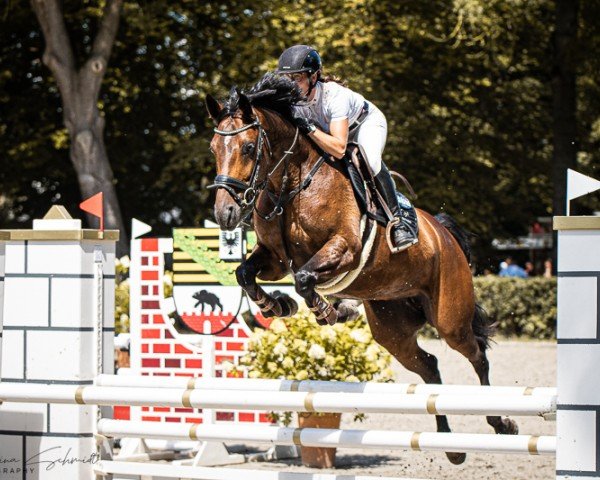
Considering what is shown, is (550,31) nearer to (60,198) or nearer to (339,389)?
(60,198)

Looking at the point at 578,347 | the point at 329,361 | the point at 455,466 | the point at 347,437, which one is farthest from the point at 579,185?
the point at 455,466

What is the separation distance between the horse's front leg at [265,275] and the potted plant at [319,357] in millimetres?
2011

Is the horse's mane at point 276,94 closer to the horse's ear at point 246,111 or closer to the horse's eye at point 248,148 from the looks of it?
the horse's ear at point 246,111

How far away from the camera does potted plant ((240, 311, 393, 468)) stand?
7.06m

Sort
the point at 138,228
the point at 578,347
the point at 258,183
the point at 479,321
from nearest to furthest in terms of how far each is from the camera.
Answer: the point at 578,347
the point at 258,183
the point at 479,321
the point at 138,228

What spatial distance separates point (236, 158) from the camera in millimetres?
4539

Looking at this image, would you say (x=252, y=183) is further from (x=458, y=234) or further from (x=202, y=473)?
(x=458, y=234)

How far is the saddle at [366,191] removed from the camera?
16.7 ft

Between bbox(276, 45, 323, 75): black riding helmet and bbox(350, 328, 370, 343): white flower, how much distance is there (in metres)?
2.61

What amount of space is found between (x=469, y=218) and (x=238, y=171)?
14038mm

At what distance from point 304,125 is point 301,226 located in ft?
1.58

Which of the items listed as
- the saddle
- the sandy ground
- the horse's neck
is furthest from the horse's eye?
the sandy ground

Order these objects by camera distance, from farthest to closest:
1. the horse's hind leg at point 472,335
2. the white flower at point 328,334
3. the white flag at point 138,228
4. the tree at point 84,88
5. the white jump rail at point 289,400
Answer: the tree at point 84,88
the white flag at point 138,228
the white flower at point 328,334
the horse's hind leg at point 472,335
the white jump rail at point 289,400

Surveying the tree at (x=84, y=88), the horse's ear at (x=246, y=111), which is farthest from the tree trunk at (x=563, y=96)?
the horse's ear at (x=246, y=111)
